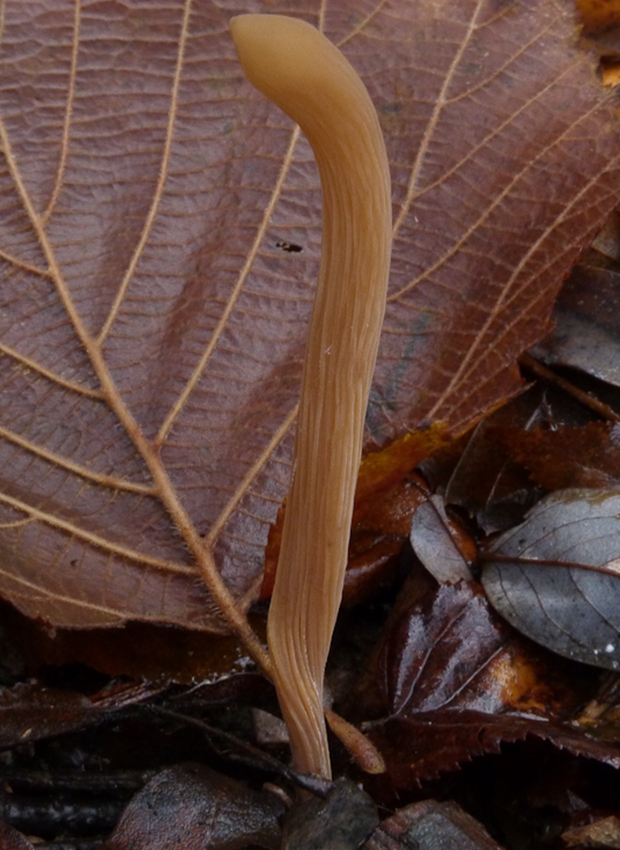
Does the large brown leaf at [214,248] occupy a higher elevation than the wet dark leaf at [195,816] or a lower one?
higher

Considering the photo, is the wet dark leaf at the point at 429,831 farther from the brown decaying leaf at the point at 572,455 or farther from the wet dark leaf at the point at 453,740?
the brown decaying leaf at the point at 572,455

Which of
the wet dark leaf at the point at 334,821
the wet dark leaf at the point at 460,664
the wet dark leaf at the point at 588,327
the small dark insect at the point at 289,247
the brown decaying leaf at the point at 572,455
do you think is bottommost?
the wet dark leaf at the point at 334,821

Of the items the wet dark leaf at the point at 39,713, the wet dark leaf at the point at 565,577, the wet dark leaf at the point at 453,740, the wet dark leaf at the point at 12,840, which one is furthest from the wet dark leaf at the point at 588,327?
the wet dark leaf at the point at 12,840

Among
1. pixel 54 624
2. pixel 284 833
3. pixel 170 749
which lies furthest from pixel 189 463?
pixel 284 833

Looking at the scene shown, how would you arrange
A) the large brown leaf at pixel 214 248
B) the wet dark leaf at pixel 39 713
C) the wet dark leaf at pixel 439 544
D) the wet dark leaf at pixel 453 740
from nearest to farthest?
the wet dark leaf at pixel 453 740
the wet dark leaf at pixel 39 713
the large brown leaf at pixel 214 248
the wet dark leaf at pixel 439 544

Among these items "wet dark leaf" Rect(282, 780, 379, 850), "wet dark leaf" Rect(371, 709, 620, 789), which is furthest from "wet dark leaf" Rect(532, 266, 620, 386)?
"wet dark leaf" Rect(282, 780, 379, 850)
